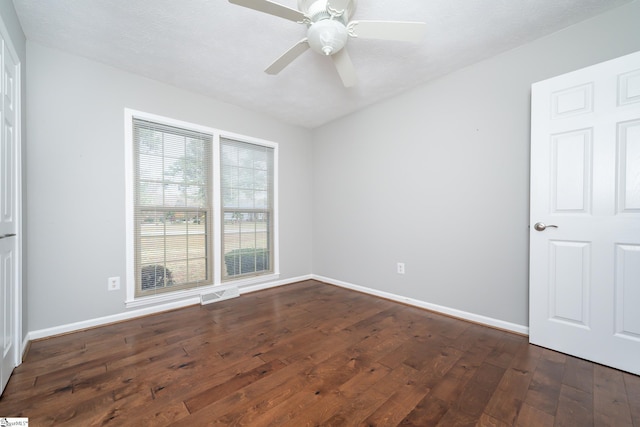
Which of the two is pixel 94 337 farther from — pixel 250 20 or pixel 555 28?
pixel 555 28

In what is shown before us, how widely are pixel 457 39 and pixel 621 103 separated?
1.20 meters

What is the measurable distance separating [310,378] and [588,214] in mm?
2269

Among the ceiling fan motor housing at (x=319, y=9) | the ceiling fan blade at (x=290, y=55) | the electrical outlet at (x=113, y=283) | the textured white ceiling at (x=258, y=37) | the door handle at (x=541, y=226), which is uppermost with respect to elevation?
the textured white ceiling at (x=258, y=37)

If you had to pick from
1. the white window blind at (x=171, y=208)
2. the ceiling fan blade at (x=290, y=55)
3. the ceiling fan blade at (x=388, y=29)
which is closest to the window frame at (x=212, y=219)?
the white window blind at (x=171, y=208)

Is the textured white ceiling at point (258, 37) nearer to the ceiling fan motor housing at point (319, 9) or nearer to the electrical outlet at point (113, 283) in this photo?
the ceiling fan motor housing at point (319, 9)

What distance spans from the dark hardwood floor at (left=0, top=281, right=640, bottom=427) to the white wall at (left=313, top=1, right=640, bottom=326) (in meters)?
0.50

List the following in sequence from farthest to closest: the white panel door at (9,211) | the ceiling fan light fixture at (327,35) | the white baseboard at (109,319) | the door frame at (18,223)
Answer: the white baseboard at (109,319), the door frame at (18,223), the ceiling fan light fixture at (327,35), the white panel door at (9,211)

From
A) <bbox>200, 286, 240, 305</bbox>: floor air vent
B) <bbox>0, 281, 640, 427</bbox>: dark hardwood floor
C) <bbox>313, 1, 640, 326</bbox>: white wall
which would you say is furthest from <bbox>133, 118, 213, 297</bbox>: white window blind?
<bbox>313, 1, 640, 326</bbox>: white wall

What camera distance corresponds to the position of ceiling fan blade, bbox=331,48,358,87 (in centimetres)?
199

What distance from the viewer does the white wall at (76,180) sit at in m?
2.20

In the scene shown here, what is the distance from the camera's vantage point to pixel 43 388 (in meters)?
1.56

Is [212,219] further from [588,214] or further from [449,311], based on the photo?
[588,214]

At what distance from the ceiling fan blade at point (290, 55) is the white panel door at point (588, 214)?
1864 mm

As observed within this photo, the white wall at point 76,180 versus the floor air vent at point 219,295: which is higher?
the white wall at point 76,180
